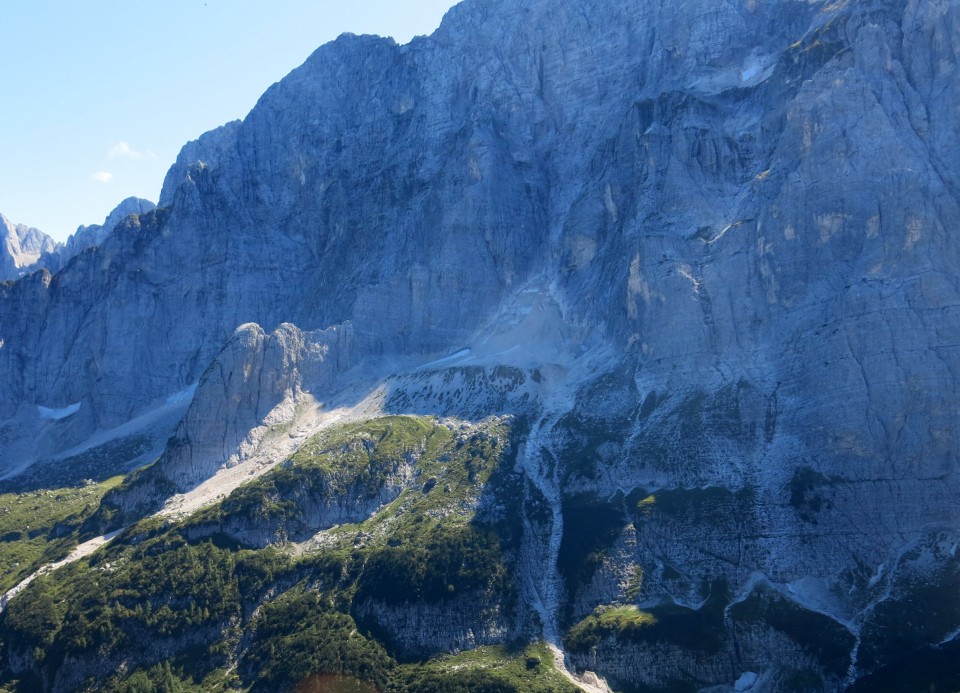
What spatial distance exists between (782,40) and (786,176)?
164 ft

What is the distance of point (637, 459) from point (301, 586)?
174ft

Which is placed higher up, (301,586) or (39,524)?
(39,524)

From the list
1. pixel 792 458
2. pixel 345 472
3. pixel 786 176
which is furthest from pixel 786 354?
pixel 345 472

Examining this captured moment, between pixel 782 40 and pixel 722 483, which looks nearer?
pixel 722 483

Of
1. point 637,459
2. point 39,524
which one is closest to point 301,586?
point 637,459

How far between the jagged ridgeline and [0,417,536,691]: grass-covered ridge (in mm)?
446

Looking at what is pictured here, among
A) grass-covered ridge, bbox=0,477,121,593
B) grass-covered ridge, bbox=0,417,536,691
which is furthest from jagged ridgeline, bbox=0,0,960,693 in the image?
grass-covered ridge, bbox=0,477,121,593

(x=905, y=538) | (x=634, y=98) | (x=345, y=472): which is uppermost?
(x=634, y=98)

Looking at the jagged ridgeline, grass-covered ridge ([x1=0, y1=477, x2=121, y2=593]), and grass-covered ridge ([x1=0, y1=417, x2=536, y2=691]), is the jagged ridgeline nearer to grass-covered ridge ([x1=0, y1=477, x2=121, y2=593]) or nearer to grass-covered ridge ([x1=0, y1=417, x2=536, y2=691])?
grass-covered ridge ([x1=0, y1=417, x2=536, y2=691])

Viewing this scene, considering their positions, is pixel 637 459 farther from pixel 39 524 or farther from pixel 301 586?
pixel 39 524

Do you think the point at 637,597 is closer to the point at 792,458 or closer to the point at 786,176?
the point at 792,458

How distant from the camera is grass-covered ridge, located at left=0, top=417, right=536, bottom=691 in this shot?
4461 inches

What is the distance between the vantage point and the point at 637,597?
375 feet

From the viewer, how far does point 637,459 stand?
134 m
